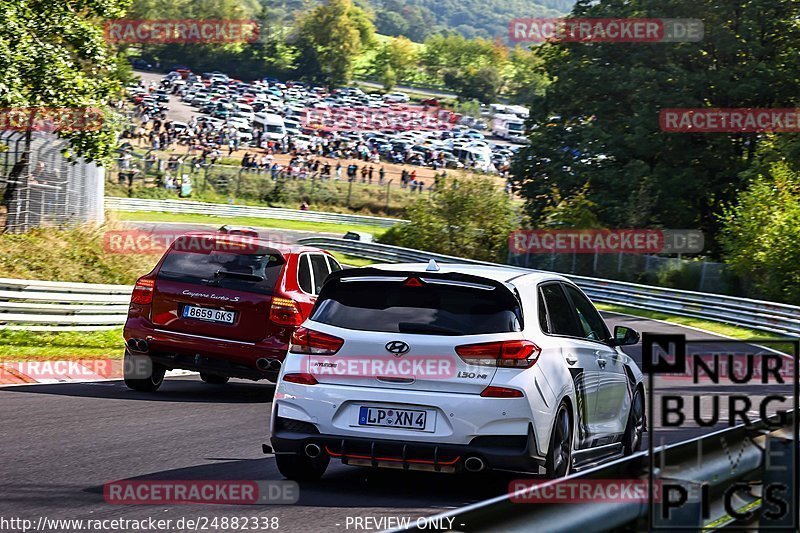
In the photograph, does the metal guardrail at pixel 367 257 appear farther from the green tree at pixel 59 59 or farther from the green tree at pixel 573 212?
the green tree at pixel 573 212

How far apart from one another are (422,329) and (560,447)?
4.04 feet

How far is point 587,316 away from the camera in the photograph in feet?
30.7

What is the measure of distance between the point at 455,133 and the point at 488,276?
109 metres

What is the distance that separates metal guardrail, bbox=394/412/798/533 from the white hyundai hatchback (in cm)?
219

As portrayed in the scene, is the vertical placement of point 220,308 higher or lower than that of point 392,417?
higher

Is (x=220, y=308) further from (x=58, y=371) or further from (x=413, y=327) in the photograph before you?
(x=413, y=327)

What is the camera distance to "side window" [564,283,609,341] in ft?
30.3

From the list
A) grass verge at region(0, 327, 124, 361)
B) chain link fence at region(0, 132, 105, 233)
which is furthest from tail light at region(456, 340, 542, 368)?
chain link fence at region(0, 132, 105, 233)

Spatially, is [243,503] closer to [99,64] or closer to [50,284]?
[50,284]

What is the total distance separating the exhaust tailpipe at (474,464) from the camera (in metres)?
7.61

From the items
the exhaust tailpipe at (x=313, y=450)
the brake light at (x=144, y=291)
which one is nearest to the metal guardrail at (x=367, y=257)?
the brake light at (x=144, y=291)

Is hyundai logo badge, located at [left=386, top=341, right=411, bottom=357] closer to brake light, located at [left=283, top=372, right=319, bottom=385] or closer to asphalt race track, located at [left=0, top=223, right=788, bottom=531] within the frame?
brake light, located at [left=283, top=372, right=319, bottom=385]

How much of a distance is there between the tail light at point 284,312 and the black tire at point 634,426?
398 centimetres

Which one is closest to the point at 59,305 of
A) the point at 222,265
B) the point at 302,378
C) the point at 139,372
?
the point at 139,372
